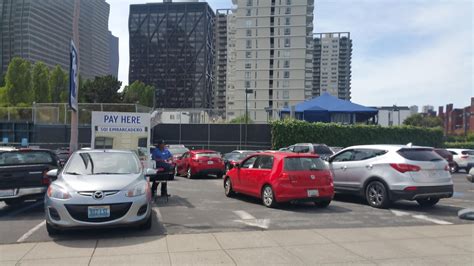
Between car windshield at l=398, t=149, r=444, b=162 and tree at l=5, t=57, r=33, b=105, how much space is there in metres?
60.3

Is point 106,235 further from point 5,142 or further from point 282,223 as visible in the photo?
point 5,142

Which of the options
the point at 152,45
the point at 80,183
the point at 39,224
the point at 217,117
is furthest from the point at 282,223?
the point at 152,45

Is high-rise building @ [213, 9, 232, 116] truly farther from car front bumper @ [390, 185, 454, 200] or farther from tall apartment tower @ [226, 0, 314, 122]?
car front bumper @ [390, 185, 454, 200]

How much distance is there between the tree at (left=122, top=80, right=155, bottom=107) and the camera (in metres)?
84.2

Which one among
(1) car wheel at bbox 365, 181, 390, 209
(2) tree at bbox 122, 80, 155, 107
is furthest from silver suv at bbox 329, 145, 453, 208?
(2) tree at bbox 122, 80, 155, 107

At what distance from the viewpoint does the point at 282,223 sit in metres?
8.84

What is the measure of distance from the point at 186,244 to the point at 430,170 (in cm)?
675

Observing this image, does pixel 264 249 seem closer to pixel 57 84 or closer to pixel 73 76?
pixel 73 76

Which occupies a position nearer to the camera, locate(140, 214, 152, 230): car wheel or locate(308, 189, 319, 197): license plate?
locate(140, 214, 152, 230): car wheel

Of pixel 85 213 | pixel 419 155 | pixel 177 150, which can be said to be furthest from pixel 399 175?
pixel 177 150

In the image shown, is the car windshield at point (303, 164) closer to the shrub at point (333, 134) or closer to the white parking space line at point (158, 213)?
the white parking space line at point (158, 213)

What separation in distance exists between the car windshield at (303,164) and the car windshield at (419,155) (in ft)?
6.57

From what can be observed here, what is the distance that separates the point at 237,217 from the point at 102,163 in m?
3.13

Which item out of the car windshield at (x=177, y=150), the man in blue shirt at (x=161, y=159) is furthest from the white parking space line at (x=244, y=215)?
the car windshield at (x=177, y=150)
